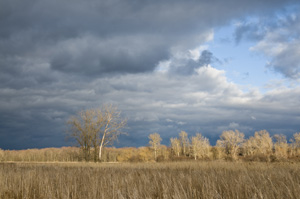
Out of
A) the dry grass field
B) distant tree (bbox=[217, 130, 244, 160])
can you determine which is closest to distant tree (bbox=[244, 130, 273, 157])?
distant tree (bbox=[217, 130, 244, 160])

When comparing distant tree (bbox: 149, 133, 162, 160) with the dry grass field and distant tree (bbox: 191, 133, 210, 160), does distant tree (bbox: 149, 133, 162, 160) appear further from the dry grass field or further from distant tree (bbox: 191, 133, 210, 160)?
the dry grass field

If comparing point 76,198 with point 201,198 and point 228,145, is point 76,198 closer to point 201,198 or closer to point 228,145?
point 201,198

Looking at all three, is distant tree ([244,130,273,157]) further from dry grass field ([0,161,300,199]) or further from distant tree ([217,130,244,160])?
dry grass field ([0,161,300,199])

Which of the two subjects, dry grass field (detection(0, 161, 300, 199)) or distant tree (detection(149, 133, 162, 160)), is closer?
dry grass field (detection(0, 161, 300, 199))

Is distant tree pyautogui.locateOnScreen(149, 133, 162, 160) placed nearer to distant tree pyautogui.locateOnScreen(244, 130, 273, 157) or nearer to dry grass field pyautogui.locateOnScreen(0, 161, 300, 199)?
distant tree pyautogui.locateOnScreen(244, 130, 273, 157)

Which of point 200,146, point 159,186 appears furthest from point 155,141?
point 159,186

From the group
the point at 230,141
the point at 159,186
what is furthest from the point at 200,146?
the point at 159,186

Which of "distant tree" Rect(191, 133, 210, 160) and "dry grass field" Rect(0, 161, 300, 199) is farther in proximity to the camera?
"distant tree" Rect(191, 133, 210, 160)

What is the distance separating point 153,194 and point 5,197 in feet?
12.5

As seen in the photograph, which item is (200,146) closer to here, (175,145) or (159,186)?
(175,145)

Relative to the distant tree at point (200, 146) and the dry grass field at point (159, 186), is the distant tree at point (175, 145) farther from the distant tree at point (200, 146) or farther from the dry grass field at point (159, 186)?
the dry grass field at point (159, 186)

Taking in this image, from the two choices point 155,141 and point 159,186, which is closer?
point 159,186

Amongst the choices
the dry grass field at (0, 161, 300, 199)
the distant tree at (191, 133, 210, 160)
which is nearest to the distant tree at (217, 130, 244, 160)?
the distant tree at (191, 133, 210, 160)

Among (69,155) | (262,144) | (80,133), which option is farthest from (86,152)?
(262,144)
